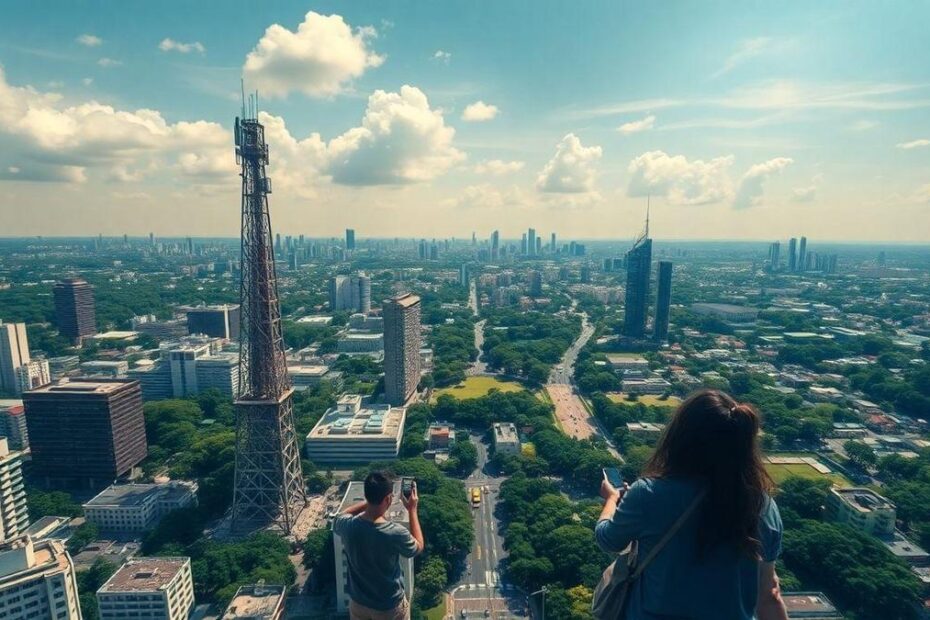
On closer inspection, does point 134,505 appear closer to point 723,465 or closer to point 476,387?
point 476,387

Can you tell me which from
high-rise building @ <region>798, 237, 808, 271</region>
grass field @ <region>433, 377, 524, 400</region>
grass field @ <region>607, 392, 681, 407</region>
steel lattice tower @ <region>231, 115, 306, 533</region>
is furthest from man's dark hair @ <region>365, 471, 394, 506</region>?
high-rise building @ <region>798, 237, 808, 271</region>

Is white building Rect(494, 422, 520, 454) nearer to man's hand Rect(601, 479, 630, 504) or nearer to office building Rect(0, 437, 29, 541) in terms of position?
office building Rect(0, 437, 29, 541)

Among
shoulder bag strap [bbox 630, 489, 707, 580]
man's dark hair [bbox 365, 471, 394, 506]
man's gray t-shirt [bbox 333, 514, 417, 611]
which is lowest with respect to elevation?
man's gray t-shirt [bbox 333, 514, 417, 611]

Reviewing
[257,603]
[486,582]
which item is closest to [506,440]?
[486,582]

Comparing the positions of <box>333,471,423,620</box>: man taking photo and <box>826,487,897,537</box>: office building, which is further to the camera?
<box>826,487,897,537</box>: office building

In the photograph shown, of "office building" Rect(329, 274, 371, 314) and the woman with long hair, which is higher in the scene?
the woman with long hair
